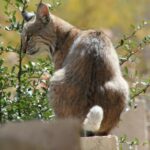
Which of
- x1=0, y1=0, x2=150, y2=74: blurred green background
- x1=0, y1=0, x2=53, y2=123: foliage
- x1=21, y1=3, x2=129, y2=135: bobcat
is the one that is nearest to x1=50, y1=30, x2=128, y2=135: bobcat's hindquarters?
x1=21, y1=3, x2=129, y2=135: bobcat

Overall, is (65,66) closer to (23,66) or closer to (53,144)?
(23,66)

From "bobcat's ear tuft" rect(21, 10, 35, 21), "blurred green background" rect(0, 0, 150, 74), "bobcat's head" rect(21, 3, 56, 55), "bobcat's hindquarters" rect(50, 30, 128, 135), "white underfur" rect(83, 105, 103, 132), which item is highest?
"blurred green background" rect(0, 0, 150, 74)

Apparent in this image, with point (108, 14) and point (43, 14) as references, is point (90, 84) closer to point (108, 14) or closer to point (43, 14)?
point (43, 14)

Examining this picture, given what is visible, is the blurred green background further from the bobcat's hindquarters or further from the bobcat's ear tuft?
the bobcat's hindquarters

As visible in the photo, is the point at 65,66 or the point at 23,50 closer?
the point at 65,66

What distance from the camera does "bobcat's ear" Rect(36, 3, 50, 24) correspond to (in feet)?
22.8

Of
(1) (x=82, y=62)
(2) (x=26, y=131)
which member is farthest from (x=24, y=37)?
(2) (x=26, y=131)

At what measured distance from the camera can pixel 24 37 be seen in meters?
6.96

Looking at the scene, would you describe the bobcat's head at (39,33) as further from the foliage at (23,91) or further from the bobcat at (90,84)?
the bobcat at (90,84)

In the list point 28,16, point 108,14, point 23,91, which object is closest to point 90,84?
point 23,91

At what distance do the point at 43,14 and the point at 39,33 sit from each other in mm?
197

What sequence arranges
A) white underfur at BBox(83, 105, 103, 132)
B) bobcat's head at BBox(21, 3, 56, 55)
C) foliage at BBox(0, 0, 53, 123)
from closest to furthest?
white underfur at BBox(83, 105, 103, 132), foliage at BBox(0, 0, 53, 123), bobcat's head at BBox(21, 3, 56, 55)

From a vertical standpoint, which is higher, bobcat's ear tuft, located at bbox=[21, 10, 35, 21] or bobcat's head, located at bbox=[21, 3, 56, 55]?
bobcat's ear tuft, located at bbox=[21, 10, 35, 21]

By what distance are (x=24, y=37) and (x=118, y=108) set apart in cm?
148
